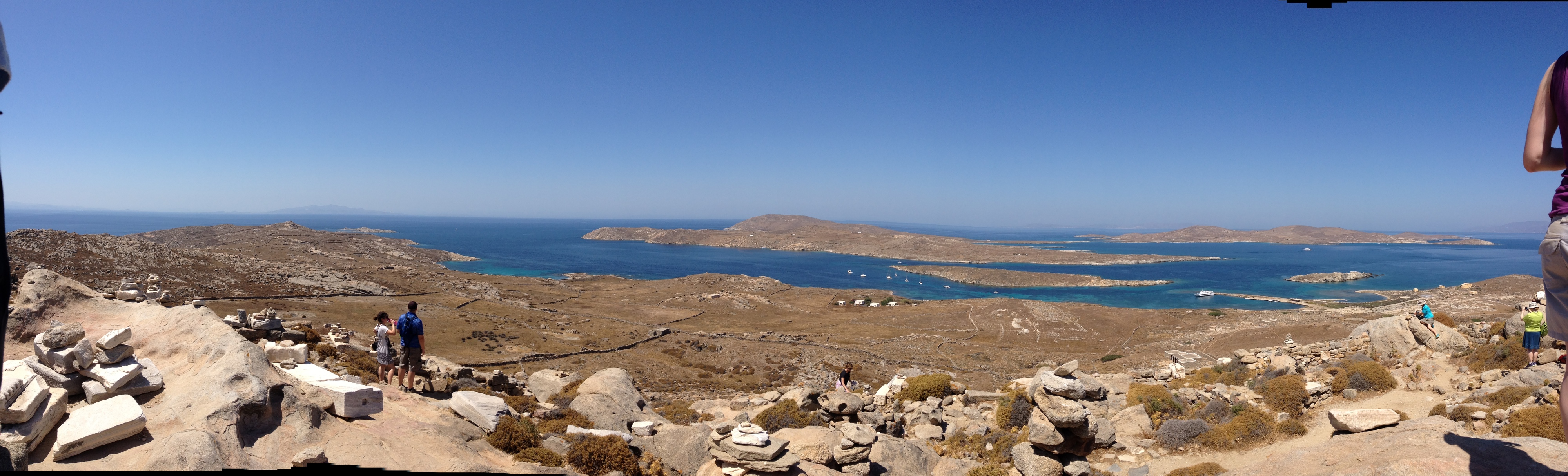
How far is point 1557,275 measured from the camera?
3717 mm

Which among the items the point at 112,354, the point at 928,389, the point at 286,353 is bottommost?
the point at 928,389

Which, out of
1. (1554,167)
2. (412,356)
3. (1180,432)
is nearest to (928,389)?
(1180,432)

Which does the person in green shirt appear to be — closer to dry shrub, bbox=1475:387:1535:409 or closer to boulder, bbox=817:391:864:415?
dry shrub, bbox=1475:387:1535:409

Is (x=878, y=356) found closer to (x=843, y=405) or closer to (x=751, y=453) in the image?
(x=843, y=405)

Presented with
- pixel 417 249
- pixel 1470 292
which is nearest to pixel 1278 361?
pixel 1470 292

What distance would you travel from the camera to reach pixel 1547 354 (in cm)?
1528

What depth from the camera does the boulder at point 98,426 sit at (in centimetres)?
710

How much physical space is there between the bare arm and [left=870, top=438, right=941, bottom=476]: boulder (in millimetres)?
11161

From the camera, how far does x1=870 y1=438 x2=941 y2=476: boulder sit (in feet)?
43.6

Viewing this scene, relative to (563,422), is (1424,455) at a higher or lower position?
higher

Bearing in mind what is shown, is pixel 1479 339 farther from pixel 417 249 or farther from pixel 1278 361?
pixel 417 249

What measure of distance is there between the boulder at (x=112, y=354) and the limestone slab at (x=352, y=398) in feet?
7.64

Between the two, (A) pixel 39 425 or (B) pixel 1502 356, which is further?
(B) pixel 1502 356

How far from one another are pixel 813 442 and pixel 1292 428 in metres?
10.7
